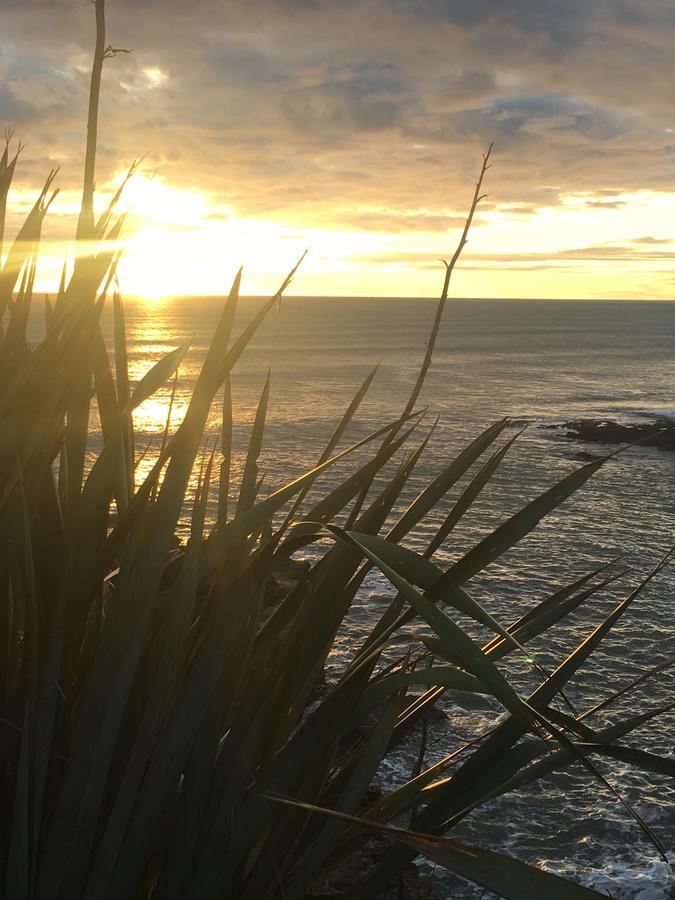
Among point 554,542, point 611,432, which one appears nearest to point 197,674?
point 554,542

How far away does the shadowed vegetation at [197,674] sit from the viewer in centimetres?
124

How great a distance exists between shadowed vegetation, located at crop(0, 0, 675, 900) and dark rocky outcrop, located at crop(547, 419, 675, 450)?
88.6 feet

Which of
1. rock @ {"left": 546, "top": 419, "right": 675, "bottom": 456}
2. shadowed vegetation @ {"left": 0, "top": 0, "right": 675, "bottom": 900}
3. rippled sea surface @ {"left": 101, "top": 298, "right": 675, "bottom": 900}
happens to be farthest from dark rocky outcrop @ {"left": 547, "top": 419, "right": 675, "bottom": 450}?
shadowed vegetation @ {"left": 0, "top": 0, "right": 675, "bottom": 900}

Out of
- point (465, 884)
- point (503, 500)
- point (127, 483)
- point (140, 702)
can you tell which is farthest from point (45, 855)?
point (503, 500)

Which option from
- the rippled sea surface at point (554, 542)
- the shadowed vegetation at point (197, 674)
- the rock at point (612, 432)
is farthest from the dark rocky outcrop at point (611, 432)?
the shadowed vegetation at point (197, 674)

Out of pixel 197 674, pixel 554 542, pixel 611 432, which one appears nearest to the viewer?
pixel 197 674

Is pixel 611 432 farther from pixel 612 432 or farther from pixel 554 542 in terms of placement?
pixel 554 542

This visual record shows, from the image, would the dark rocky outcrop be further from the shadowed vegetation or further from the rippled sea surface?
the shadowed vegetation

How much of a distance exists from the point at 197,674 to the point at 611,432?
3007 cm

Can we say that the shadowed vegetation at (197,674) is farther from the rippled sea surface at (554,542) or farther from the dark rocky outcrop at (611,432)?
the dark rocky outcrop at (611,432)

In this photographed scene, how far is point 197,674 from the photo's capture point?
128 cm

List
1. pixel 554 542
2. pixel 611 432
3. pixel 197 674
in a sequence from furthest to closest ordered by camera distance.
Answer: pixel 611 432, pixel 554 542, pixel 197 674

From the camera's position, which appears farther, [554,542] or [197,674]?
[554,542]

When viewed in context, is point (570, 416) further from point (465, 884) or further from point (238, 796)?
point (238, 796)
